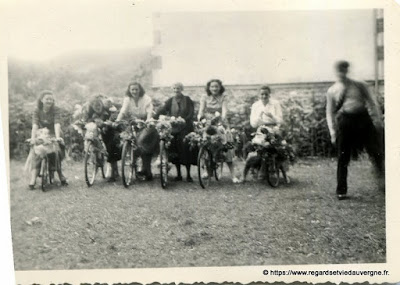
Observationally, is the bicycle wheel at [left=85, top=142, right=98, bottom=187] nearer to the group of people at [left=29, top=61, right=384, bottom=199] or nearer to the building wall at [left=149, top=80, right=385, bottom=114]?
the group of people at [left=29, top=61, right=384, bottom=199]

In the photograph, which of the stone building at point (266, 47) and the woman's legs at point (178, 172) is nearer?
the stone building at point (266, 47)

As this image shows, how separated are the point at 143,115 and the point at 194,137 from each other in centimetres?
52

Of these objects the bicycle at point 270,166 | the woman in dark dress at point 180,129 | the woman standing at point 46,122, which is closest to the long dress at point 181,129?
the woman in dark dress at point 180,129

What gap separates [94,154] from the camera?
604 cm

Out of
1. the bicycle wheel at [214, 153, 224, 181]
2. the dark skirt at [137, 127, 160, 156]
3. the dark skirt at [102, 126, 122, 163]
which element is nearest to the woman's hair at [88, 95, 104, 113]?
the dark skirt at [102, 126, 122, 163]

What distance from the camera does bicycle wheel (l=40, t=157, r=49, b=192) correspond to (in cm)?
603

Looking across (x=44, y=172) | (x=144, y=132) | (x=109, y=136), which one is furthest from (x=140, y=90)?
(x=44, y=172)

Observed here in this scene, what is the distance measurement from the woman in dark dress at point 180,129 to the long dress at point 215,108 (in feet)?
0.44

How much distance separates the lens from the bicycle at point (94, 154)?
19.8ft

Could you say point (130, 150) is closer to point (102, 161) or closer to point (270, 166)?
point (102, 161)

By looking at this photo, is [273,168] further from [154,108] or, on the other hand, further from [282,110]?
[154,108]

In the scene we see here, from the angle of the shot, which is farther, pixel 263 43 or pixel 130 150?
pixel 130 150

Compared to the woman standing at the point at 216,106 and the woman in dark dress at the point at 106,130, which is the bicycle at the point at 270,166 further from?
the woman in dark dress at the point at 106,130

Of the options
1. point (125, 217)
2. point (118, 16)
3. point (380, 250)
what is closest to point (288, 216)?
point (380, 250)
